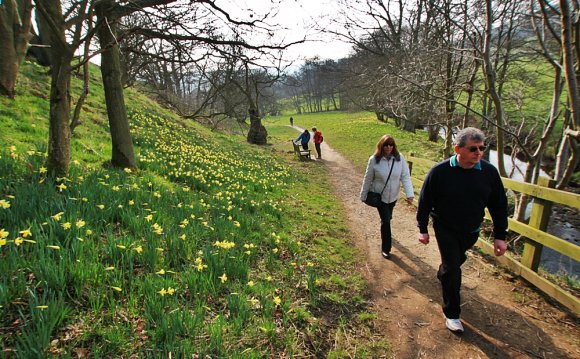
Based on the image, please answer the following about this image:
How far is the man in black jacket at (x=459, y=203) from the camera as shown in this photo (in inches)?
121

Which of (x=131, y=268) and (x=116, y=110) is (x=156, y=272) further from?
(x=116, y=110)

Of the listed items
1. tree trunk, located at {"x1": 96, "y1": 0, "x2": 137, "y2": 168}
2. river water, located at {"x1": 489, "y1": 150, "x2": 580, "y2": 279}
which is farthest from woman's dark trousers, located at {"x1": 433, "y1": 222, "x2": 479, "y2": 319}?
tree trunk, located at {"x1": 96, "y1": 0, "x2": 137, "y2": 168}

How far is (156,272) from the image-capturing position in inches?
118

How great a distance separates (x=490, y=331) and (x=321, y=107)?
7337 cm

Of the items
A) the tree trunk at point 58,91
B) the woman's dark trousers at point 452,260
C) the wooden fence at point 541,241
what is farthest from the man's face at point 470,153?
the tree trunk at point 58,91

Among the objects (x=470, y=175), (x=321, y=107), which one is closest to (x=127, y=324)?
(x=470, y=175)

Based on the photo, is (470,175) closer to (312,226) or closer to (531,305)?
(531,305)

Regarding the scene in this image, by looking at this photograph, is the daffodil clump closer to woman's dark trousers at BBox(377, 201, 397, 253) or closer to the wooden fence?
woman's dark trousers at BBox(377, 201, 397, 253)

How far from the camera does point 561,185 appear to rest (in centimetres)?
482

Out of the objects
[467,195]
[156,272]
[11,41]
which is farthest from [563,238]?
[11,41]

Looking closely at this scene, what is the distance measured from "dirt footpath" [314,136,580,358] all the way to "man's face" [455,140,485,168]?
5.97 ft

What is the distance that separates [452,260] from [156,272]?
10.0 feet

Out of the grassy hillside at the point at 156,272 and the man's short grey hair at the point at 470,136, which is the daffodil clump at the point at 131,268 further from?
the man's short grey hair at the point at 470,136

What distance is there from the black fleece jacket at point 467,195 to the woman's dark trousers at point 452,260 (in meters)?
0.09
